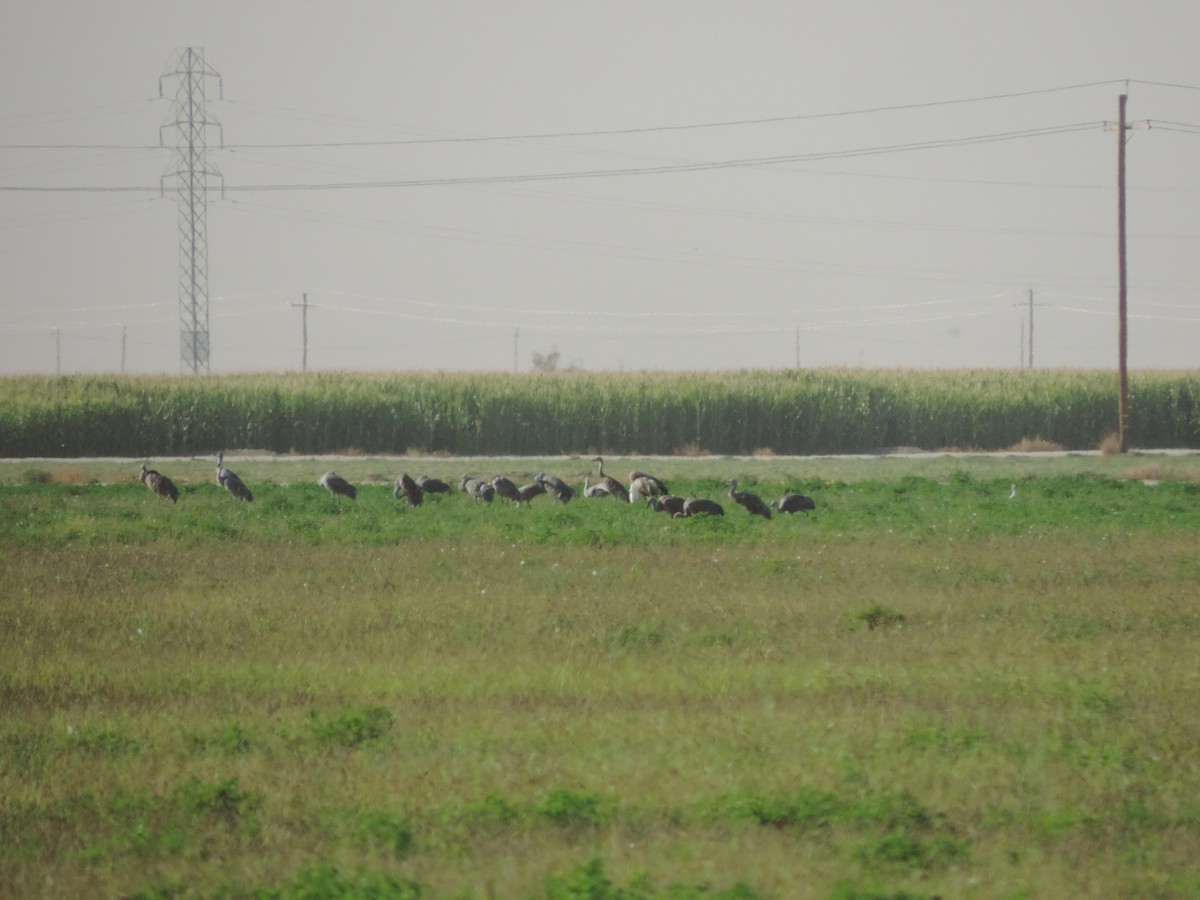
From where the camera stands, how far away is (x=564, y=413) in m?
58.7

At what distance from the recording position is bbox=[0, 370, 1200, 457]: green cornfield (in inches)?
2245

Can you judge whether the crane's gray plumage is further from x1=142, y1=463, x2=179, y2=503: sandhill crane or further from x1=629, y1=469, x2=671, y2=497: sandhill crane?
x1=142, y1=463, x2=179, y2=503: sandhill crane

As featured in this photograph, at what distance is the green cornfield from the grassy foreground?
34.5m

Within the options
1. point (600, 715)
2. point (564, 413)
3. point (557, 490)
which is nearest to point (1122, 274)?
point (564, 413)

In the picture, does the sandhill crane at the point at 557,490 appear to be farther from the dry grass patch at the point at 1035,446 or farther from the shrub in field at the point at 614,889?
the dry grass patch at the point at 1035,446

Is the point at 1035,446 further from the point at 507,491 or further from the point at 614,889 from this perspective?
the point at 614,889

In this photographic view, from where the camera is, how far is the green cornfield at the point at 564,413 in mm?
57031

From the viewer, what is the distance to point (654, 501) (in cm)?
2788

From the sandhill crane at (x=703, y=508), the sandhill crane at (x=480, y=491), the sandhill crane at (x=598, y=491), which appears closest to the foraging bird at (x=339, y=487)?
the sandhill crane at (x=480, y=491)

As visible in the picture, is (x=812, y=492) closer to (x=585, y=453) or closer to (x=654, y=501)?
(x=654, y=501)

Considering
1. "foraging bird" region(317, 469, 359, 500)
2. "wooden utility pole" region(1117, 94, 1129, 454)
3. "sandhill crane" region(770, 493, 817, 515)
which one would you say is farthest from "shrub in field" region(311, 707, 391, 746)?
"wooden utility pole" region(1117, 94, 1129, 454)

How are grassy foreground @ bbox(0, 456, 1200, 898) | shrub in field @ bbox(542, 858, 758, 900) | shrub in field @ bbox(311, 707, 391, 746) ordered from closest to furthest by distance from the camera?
shrub in field @ bbox(542, 858, 758, 900)
grassy foreground @ bbox(0, 456, 1200, 898)
shrub in field @ bbox(311, 707, 391, 746)

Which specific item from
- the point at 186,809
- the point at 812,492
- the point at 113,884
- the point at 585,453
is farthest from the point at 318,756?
the point at 585,453

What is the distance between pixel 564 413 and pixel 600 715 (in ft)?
155
